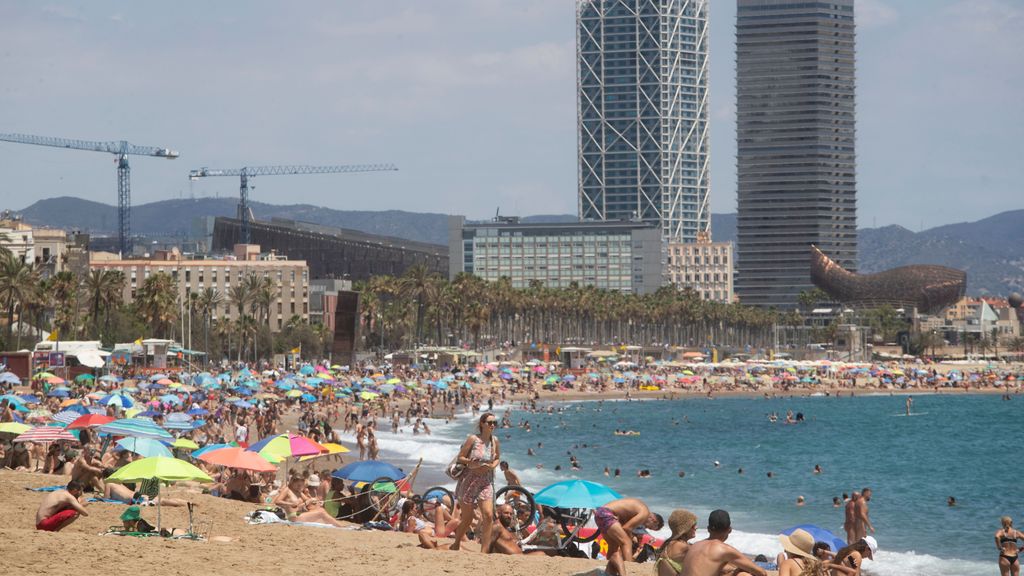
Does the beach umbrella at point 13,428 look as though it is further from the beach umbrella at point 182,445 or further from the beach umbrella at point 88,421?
the beach umbrella at point 182,445

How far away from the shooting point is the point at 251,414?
5559cm

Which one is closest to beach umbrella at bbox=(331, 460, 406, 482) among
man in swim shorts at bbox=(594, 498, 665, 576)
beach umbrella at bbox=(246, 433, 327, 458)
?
beach umbrella at bbox=(246, 433, 327, 458)

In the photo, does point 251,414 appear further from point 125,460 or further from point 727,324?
point 727,324

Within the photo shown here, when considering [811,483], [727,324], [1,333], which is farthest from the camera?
[727,324]

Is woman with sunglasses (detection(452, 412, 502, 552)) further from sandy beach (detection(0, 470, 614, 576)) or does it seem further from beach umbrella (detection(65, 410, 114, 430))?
beach umbrella (detection(65, 410, 114, 430))

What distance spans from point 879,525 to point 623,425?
138 feet

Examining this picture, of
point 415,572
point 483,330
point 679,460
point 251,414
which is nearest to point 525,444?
point 679,460

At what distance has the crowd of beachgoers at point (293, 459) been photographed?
1515 centimetres

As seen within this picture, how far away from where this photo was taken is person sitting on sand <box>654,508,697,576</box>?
39.1 feet

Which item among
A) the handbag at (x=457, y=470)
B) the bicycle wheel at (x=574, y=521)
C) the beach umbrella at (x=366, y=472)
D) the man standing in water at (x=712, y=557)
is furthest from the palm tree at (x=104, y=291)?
the man standing in water at (x=712, y=557)

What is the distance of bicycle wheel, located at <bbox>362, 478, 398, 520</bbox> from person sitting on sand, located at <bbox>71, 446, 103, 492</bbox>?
4.40 m

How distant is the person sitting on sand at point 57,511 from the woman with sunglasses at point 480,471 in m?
5.10

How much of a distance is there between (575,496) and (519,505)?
152cm

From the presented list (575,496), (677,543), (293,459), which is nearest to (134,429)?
(575,496)
